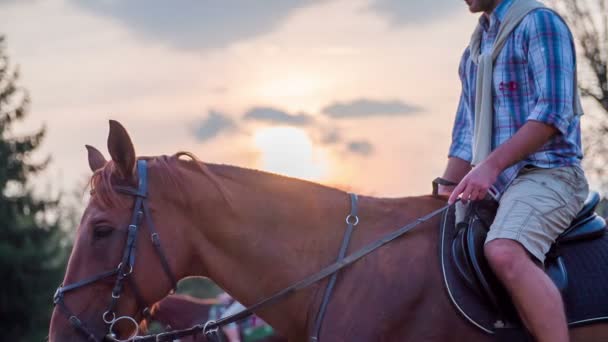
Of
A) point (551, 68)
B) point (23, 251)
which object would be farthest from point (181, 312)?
point (23, 251)

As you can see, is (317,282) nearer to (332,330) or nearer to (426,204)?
(332,330)

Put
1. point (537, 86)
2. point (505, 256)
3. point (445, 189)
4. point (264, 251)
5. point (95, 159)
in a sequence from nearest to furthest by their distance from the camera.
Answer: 1. point (505, 256)
2. point (537, 86)
3. point (264, 251)
4. point (95, 159)
5. point (445, 189)

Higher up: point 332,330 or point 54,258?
point 332,330

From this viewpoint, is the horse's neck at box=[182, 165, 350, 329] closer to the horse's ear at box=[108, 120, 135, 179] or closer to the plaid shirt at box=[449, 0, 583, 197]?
the horse's ear at box=[108, 120, 135, 179]

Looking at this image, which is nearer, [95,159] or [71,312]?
[71,312]

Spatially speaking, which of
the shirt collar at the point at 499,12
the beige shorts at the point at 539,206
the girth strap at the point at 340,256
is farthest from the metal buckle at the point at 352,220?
the shirt collar at the point at 499,12

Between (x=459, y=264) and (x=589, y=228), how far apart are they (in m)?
0.81

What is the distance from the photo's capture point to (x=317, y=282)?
14.4ft

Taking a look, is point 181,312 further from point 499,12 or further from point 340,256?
point 499,12

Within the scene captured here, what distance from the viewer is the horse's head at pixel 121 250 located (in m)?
4.27

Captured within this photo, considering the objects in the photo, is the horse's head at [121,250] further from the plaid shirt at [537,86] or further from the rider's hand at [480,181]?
the plaid shirt at [537,86]

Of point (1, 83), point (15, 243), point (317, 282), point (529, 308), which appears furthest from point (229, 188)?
point (1, 83)

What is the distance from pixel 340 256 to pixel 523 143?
1.15 metres

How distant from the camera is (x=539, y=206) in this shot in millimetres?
4129
